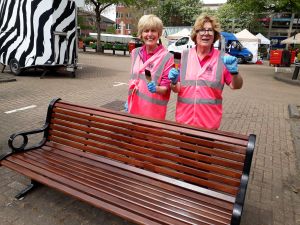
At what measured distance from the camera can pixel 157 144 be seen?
2.75m

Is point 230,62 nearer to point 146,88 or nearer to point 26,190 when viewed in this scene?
point 146,88

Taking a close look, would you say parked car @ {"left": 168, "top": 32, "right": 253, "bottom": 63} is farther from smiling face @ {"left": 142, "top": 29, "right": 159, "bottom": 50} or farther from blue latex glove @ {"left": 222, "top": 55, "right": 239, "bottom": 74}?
blue latex glove @ {"left": 222, "top": 55, "right": 239, "bottom": 74}

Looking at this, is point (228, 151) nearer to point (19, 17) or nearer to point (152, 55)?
point (152, 55)

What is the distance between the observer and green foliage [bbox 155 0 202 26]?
180ft

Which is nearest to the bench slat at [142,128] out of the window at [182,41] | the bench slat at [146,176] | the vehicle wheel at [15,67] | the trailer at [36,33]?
the bench slat at [146,176]

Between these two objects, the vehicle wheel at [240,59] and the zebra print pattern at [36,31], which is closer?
the zebra print pattern at [36,31]

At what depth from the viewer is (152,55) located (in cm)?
293

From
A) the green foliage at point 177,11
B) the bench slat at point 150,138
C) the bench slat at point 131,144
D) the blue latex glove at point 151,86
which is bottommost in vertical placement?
the bench slat at point 131,144

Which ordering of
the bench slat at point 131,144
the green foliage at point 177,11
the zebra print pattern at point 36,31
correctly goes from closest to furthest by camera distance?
the bench slat at point 131,144 < the zebra print pattern at point 36,31 < the green foliage at point 177,11

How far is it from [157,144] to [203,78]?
74 centimetres

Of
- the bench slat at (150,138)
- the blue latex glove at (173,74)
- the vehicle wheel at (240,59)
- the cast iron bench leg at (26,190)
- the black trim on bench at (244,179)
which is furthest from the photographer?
the vehicle wheel at (240,59)

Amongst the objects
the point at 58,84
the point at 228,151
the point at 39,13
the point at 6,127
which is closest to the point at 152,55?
the point at 228,151

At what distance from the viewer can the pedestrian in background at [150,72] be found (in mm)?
2816

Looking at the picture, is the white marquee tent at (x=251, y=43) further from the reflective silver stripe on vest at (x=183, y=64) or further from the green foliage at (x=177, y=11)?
the green foliage at (x=177, y=11)
